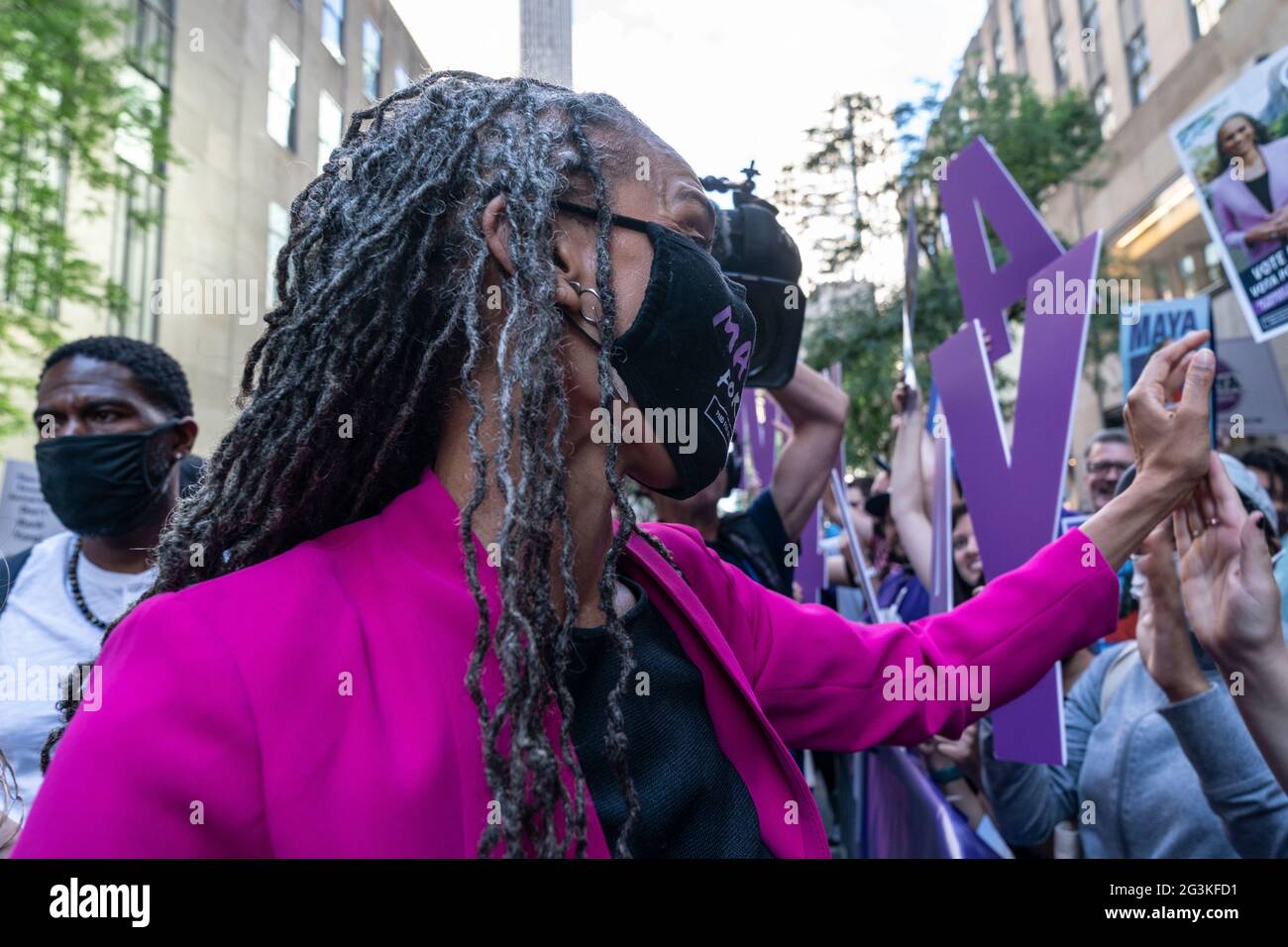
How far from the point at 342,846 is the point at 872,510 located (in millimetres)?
4967

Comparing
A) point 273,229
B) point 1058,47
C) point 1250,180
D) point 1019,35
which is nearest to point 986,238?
point 1250,180

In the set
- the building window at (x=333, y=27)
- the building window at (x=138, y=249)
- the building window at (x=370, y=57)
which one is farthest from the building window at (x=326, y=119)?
the building window at (x=370, y=57)

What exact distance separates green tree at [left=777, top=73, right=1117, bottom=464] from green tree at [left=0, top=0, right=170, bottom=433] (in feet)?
34.5

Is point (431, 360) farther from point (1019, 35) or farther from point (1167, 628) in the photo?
point (1019, 35)

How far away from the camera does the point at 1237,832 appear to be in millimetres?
1776

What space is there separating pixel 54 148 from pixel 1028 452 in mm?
8492

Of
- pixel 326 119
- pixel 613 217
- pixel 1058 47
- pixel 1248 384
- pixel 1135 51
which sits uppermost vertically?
pixel 1058 47

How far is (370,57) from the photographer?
14.0 feet

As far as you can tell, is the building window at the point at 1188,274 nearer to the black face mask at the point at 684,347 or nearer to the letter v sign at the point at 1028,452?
the letter v sign at the point at 1028,452

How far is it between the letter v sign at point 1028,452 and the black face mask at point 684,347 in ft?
3.71

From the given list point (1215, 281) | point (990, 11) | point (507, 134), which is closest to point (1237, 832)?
point (507, 134)

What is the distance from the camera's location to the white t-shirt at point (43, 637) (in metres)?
2.05

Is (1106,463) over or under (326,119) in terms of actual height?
under
